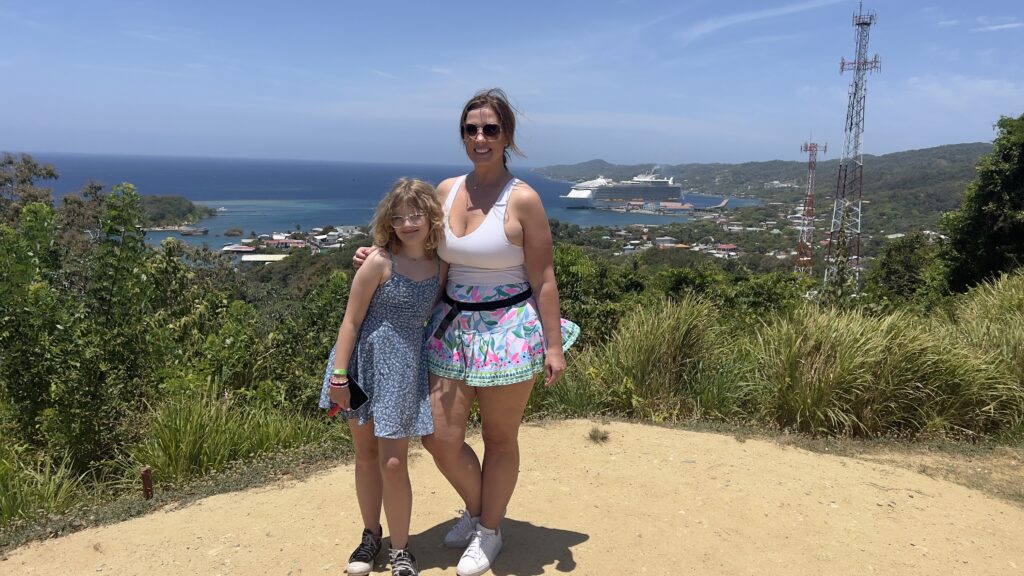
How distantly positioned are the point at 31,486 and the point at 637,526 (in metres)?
3.39

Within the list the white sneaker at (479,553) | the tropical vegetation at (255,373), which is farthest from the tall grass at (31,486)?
the white sneaker at (479,553)

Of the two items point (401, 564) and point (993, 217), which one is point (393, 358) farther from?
point (993, 217)

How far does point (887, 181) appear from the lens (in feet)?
290

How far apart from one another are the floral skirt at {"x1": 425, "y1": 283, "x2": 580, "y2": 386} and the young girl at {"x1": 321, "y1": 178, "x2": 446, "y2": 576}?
83mm

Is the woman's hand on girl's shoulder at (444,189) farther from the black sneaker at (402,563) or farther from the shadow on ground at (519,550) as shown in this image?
the shadow on ground at (519,550)

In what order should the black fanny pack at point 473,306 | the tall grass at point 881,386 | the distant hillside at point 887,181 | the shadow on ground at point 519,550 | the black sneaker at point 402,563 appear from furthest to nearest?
the distant hillside at point 887,181 → the tall grass at point 881,386 → the shadow on ground at point 519,550 → the black sneaker at point 402,563 → the black fanny pack at point 473,306

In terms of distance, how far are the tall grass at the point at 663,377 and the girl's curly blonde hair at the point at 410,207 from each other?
2.94 metres

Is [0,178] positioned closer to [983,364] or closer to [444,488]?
[444,488]

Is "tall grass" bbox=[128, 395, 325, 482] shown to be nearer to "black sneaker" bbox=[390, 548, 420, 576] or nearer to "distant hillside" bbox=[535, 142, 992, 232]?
"black sneaker" bbox=[390, 548, 420, 576]

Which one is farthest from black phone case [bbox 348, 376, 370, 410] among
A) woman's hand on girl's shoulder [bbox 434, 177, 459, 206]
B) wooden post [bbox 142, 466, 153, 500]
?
Answer: wooden post [bbox 142, 466, 153, 500]

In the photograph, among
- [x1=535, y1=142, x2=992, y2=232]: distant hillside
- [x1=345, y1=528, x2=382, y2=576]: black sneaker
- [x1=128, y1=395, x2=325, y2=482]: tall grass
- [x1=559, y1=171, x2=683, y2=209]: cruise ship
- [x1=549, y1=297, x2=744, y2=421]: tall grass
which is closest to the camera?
[x1=345, y1=528, x2=382, y2=576]: black sneaker

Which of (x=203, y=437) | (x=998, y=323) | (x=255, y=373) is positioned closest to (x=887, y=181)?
(x=998, y=323)

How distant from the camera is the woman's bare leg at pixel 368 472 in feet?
8.35

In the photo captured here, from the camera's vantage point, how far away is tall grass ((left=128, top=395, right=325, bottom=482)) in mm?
4039
